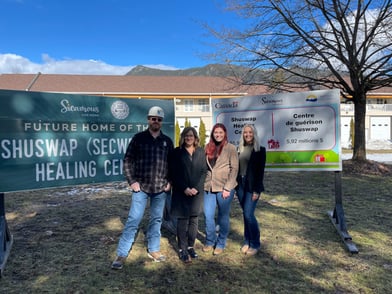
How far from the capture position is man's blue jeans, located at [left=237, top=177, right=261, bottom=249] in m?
4.10

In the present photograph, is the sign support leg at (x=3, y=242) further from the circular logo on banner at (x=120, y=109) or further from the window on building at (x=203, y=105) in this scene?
the window on building at (x=203, y=105)

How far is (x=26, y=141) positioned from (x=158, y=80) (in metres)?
36.5

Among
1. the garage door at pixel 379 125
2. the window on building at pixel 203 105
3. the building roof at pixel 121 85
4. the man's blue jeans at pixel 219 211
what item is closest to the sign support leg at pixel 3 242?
the man's blue jeans at pixel 219 211

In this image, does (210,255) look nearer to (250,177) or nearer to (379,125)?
(250,177)

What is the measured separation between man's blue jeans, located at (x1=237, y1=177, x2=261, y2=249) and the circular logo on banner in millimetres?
2239

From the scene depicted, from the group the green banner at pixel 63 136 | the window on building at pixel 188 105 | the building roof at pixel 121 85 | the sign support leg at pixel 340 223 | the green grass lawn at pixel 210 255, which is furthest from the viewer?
the window on building at pixel 188 105

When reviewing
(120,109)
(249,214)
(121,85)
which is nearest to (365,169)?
(249,214)

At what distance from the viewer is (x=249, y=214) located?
4.13 metres

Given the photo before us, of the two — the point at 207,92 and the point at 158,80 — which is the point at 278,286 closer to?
the point at 207,92

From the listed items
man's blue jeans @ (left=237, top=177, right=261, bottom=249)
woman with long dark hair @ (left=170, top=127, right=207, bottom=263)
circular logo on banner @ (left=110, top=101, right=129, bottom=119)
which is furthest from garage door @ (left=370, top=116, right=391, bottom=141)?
woman with long dark hair @ (left=170, top=127, right=207, bottom=263)

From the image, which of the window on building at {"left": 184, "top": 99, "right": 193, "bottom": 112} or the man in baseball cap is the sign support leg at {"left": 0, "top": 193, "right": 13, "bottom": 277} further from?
the window on building at {"left": 184, "top": 99, "right": 193, "bottom": 112}

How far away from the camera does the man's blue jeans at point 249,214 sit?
4098 millimetres

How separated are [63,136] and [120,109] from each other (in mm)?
969

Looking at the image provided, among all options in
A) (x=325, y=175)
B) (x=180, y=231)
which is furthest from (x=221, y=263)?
(x=325, y=175)
